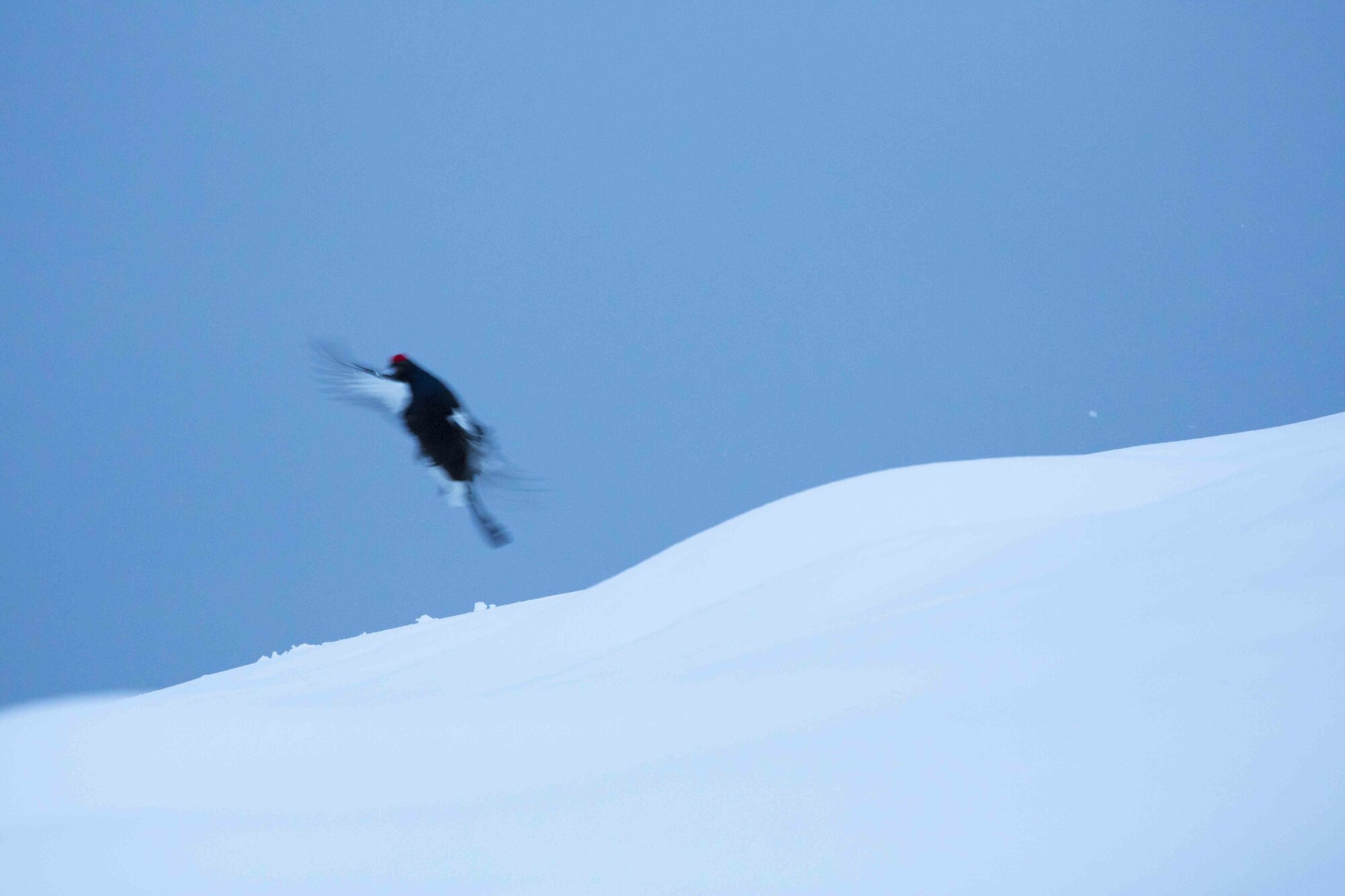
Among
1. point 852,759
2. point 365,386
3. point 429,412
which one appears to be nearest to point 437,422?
point 429,412

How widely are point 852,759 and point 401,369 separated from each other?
1.25 meters

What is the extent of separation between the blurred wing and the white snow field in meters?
0.77

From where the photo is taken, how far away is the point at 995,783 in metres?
0.51

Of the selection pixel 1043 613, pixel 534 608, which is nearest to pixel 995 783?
pixel 1043 613

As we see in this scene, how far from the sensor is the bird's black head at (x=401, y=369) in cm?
160

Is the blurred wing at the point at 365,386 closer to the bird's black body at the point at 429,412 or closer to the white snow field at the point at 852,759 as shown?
the bird's black body at the point at 429,412

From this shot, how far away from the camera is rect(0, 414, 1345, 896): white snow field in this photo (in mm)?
454

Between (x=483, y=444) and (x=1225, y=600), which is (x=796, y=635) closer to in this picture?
(x=1225, y=600)

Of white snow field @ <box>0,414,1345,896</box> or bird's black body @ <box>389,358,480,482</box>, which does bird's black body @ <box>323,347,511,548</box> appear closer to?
bird's black body @ <box>389,358,480,482</box>

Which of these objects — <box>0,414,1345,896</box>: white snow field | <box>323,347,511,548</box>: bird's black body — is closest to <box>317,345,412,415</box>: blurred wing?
<box>323,347,511,548</box>: bird's black body

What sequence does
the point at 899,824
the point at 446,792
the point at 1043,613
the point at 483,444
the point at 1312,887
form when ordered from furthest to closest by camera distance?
the point at 483,444, the point at 1043,613, the point at 446,792, the point at 899,824, the point at 1312,887

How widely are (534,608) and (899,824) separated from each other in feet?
4.89

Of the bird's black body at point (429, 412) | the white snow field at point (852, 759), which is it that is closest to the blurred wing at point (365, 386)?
the bird's black body at point (429, 412)

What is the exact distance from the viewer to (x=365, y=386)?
64.0 inches
